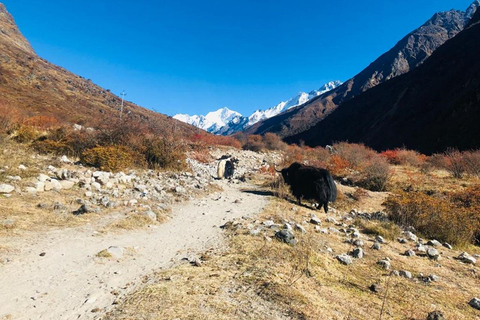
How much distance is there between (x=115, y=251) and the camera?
439 cm

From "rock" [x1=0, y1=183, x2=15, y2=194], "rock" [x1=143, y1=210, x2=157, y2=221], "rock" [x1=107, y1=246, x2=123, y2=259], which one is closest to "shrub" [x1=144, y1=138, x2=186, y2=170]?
"rock" [x1=143, y1=210, x2=157, y2=221]

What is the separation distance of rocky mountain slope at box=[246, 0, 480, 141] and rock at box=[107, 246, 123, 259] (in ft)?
384

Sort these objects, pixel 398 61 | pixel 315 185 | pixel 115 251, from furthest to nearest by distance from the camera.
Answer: pixel 398 61 → pixel 315 185 → pixel 115 251

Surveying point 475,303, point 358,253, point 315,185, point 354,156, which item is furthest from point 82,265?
point 354,156

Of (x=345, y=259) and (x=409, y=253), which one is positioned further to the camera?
(x=409, y=253)

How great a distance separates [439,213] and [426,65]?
72909 millimetres

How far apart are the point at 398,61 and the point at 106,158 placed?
439ft

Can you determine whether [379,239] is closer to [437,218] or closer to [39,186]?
[437,218]

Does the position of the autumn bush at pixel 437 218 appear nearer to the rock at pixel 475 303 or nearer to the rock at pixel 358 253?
the rock at pixel 358 253

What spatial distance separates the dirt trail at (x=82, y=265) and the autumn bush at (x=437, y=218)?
6051mm

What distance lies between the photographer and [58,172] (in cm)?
829

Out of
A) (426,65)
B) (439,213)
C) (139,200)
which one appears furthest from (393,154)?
(426,65)

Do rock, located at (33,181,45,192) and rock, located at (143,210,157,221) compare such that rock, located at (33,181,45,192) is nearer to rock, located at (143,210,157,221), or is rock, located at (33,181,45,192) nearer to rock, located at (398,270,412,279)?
rock, located at (143,210,157,221)

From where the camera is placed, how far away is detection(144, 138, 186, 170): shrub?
43.1 ft
